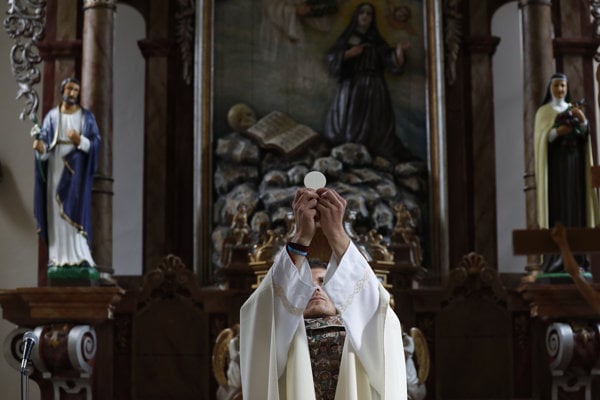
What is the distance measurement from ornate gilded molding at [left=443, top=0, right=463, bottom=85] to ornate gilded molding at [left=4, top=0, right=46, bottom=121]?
3482 millimetres

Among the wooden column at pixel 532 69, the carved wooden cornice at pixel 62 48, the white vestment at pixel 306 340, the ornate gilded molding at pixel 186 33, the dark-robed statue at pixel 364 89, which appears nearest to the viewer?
the white vestment at pixel 306 340

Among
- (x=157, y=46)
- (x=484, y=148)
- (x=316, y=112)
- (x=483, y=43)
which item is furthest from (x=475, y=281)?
(x=157, y=46)

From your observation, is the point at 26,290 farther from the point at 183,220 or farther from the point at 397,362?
the point at 397,362

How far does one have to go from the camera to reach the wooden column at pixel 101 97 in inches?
363

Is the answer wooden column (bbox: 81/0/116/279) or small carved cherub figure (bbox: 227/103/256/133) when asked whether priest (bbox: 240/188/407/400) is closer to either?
wooden column (bbox: 81/0/116/279)

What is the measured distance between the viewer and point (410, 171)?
9.95 meters

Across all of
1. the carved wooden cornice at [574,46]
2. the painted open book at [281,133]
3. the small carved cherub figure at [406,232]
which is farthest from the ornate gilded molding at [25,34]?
the carved wooden cornice at [574,46]

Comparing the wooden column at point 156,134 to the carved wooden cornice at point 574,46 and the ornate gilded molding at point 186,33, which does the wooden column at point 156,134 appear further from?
the carved wooden cornice at point 574,46

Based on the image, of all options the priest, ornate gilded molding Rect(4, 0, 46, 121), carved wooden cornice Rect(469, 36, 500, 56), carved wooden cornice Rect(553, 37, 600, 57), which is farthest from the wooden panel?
ornate gilded molding Rect(4, 0, 46, 121)

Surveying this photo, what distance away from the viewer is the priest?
4875 mm

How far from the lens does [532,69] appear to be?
938 centimetres

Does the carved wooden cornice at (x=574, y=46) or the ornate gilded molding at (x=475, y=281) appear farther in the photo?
the carved wooden cornice at (x=574, y=46)

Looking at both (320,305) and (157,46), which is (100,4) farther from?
(320,305)

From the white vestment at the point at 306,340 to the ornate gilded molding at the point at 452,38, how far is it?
217 inches
